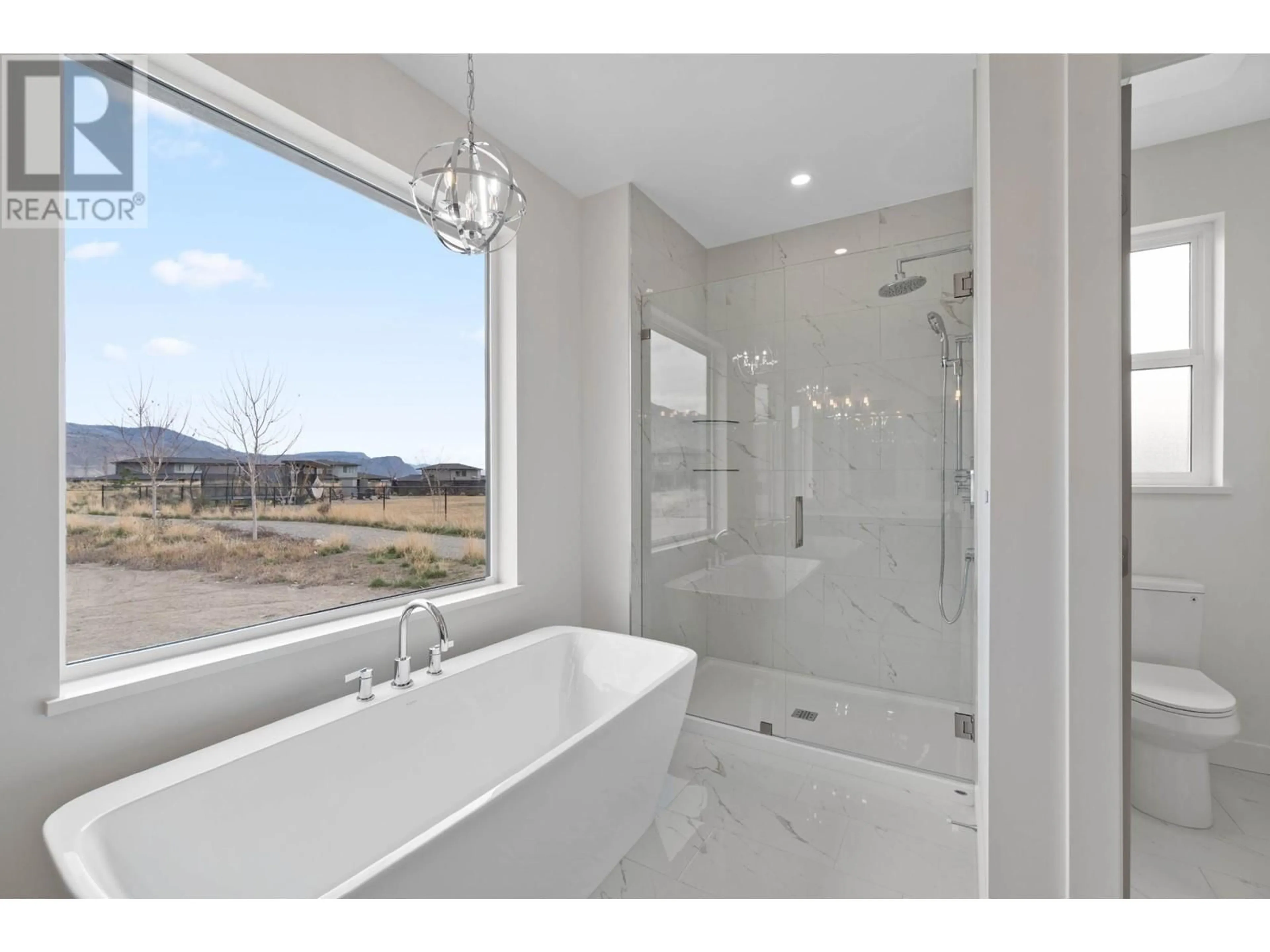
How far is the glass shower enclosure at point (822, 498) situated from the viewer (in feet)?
7.85

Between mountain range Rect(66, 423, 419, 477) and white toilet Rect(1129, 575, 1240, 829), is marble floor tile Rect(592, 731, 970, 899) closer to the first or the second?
white toilet Rect(1129, 575, 1240, 829)

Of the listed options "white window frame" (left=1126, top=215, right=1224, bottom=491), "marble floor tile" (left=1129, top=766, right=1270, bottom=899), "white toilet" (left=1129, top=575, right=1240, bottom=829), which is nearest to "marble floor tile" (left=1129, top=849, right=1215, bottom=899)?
"marble floor tile" (left=1129, top=766, right=1270, bottom=899)

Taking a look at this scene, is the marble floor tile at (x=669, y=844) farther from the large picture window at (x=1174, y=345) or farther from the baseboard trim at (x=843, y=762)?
the large picture window at (x=1174, y=345)

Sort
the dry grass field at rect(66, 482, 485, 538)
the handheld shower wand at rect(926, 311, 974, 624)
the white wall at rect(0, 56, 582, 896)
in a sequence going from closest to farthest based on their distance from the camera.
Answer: the white wall at rect(0, 56, 582, 896) < the dry grass field at rect(66, 482, 485, 538) < the handheld shower wand at rect(926, 311, 974, 624)

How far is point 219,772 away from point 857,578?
8.16 feet

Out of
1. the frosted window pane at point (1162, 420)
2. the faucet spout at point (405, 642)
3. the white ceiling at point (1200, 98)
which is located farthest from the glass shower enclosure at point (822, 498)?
the faucet spout at point (405, 642)

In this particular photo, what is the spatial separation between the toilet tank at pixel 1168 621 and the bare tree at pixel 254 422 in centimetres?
328

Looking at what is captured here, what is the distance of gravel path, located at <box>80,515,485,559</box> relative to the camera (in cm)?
168

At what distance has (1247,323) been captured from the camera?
199 cm

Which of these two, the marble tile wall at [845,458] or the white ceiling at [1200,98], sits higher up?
the white ceiling at [1200,98]

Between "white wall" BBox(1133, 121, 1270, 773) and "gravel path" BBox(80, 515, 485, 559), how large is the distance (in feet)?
9.10

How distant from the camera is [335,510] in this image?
76.6 inches

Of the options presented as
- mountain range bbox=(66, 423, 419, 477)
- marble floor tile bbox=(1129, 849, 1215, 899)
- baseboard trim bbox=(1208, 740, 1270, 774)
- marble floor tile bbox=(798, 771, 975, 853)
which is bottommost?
marble floor tile bbox=(798, 771, 975, 853)
